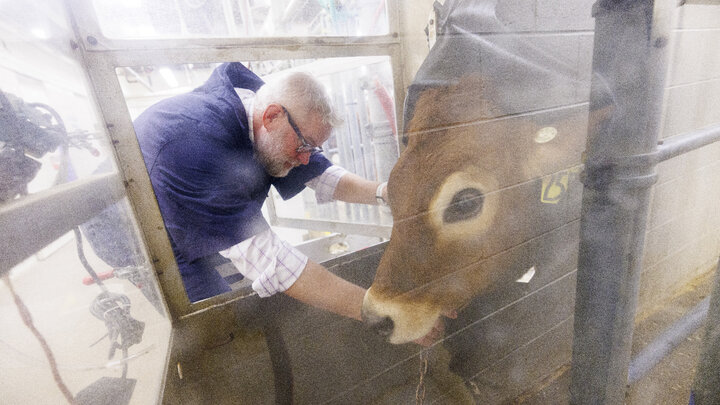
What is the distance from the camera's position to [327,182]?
2113 mm

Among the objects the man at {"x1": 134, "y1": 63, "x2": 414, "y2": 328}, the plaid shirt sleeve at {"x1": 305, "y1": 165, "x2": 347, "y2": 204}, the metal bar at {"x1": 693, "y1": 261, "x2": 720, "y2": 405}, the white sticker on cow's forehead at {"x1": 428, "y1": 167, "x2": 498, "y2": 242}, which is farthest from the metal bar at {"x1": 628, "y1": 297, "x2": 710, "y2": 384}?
the plaid shirt sleeve at {"x1": 305, "y1": 165, "x2": 347, "y2": 204}

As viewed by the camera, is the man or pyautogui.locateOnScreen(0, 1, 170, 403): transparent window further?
the man

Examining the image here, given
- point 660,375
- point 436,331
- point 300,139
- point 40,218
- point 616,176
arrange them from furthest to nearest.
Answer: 1. point 660,375
2. point 300,139
3. point 436,331
4. point 616,176
5. point 40,218

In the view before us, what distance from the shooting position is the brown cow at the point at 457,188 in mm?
1308

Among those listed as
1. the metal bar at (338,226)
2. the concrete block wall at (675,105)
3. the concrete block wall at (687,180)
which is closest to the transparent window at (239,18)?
the concrete block wall at (675,105)

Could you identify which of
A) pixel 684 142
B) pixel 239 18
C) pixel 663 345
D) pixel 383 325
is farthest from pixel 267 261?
pixel 663 345

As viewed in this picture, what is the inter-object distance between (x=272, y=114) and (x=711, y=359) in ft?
7.17

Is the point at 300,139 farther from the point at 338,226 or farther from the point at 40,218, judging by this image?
the point at 40,218

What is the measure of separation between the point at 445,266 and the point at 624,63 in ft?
3.04

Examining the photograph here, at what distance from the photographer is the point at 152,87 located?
1779 mm

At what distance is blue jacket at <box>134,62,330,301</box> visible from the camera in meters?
1.30

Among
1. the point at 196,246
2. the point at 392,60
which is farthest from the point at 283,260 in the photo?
the point at 392,60

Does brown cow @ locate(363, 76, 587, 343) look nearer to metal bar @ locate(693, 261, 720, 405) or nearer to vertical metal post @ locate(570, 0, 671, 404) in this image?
vertical metal post @ locate(570, 0, 671, 404)

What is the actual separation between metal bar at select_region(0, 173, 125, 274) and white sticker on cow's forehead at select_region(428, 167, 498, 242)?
1.11 metres
